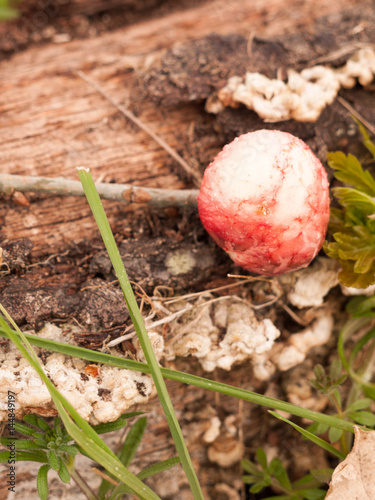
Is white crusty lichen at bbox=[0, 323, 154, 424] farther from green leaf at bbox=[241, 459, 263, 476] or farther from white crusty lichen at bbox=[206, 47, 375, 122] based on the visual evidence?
white crusty lichen at bbox=[206, 47, 375, 122]

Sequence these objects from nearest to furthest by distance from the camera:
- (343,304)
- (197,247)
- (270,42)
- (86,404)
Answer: (86,404) < (197,247) < (343,304) < (270,42)

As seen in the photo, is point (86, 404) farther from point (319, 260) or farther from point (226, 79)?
point (226, 79)

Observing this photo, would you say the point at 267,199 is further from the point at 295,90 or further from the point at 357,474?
the point at 357,474

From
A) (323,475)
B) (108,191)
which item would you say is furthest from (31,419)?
(323,475)

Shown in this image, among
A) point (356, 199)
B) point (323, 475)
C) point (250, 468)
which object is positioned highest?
point (356, 199)

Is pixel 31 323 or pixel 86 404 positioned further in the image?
pixel 31 323

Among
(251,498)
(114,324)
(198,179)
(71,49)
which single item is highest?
(71,49)

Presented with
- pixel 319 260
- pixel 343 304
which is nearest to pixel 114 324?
pixel 319 260

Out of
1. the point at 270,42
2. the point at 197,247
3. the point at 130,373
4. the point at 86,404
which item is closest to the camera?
the point at 86,404
